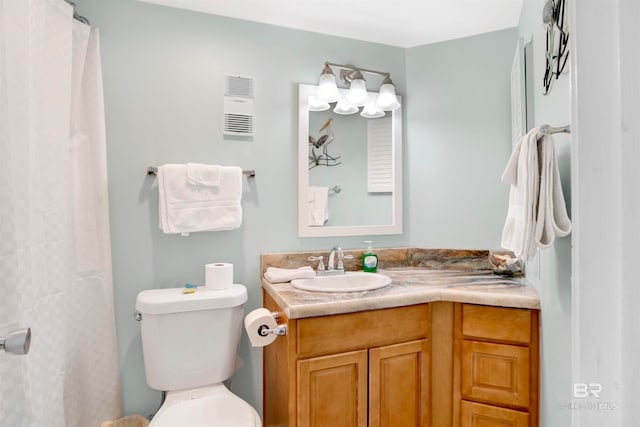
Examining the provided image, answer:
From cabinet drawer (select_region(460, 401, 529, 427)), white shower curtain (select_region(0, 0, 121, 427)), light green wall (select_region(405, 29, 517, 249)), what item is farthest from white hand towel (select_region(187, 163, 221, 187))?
cabinet drawer (select_region(460, 401, 529, 427))

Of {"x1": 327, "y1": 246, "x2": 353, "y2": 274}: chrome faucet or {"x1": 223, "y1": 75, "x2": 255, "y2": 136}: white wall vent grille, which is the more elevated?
{"x1": 223, "y1": 75, "x2": 255, "y2": 136}: white wall vent grille

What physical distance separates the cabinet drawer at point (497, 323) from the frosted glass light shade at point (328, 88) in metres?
1.22

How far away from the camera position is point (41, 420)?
1.20 metres

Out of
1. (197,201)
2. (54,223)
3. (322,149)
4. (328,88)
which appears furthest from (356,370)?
(328,88)

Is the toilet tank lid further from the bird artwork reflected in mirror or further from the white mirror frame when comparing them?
the bird artwork reflected in mirror

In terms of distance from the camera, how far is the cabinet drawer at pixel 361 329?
51.8 inches

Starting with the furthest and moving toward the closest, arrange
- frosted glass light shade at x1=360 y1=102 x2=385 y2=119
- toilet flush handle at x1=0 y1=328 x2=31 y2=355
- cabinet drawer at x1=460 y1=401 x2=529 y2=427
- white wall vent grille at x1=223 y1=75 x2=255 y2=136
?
frosted glass light shade at x1=360 y1=102 x2=385 y2=119 < white wall vent grille at x1=223 y1=75 x2=255 y2=136 < cabinet drawer at x1=460 y1=401 x2=529 y2=427 < toilet flush handle at x1=0 y1=328 x2=31 y2=355

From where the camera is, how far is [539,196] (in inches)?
38.6

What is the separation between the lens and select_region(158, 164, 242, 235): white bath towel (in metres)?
1.58

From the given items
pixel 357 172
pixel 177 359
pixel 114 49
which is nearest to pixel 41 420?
pixel 177 359

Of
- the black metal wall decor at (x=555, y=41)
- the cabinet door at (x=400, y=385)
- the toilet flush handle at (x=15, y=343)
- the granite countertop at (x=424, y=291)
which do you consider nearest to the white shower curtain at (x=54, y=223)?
the toilet flush handle at (x=15, y=343)

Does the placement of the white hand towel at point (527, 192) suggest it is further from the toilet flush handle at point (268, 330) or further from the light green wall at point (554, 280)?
the toilet flush handle at point (268, 330)

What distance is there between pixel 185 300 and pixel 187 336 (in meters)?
0.15

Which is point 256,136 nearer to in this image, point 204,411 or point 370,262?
point 370,262
